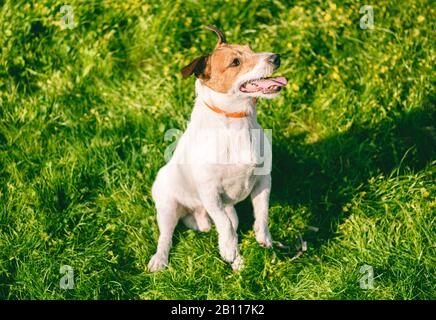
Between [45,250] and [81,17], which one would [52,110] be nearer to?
[81,17]

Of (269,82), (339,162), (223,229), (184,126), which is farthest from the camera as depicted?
(184,126)

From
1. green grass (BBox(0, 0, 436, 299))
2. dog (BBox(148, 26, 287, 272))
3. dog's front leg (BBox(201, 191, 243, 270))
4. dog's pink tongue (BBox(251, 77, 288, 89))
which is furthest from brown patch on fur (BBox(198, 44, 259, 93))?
green grass (BBox(0, 0, 436, 299))

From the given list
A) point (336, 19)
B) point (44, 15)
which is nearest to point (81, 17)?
point (44, 15)

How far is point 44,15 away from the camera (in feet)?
21.1

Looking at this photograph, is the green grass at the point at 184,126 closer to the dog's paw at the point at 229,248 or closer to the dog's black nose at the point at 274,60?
the dog's paw at the point at 229,248

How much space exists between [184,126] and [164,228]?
3.75 feet

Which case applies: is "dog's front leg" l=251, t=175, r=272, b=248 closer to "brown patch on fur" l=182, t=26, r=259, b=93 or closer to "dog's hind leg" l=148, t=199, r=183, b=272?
"dog's hind leg" l=148, t=199, r=183, b=272

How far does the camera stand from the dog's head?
424cm

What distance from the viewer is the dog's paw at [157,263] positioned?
16.0 feet

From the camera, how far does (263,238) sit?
4742 mm

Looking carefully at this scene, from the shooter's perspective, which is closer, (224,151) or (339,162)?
(224,151)

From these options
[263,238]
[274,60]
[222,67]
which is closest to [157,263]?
[263,238]

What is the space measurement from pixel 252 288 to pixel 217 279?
11.2 inches

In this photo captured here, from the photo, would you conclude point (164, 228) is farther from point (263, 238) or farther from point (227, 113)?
point (227, 113)
